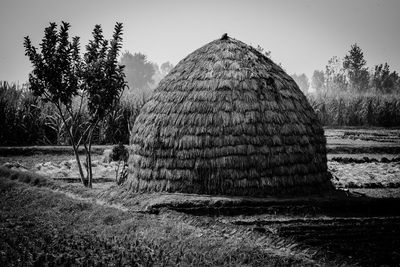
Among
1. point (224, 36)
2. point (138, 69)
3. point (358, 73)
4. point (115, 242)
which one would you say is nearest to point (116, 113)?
point (224, 36)

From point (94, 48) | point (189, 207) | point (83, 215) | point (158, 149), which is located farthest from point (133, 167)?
point (94, 48)

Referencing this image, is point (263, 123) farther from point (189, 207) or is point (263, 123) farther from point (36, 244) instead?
point (36, 244)

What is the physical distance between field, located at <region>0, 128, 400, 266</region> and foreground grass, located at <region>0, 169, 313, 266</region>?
→ 0.03 feet

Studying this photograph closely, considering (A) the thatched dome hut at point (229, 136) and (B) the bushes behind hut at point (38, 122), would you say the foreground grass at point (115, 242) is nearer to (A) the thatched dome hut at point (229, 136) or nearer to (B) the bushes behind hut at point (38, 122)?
(A) the thatched dome hut at point (229, 136)

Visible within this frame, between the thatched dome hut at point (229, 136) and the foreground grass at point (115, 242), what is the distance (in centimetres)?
101

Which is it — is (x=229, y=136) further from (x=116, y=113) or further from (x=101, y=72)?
(x=116, y=113)

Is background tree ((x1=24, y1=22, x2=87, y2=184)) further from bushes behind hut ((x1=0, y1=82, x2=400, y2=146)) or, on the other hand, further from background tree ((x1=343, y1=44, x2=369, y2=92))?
background tree ((x1=343, y1=44, x2=369, y2=92))

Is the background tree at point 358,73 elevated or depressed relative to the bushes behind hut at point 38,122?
elevated

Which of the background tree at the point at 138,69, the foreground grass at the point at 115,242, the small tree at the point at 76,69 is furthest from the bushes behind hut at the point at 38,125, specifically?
the background tree at the point at 138,69

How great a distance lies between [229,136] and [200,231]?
1756mm

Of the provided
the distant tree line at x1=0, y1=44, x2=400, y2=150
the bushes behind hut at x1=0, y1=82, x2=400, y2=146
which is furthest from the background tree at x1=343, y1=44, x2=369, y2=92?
the bushes behind hut at x1=0, y1=82, x2=400, y2=146

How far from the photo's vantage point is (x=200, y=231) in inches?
187

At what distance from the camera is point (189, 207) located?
532 centimetres

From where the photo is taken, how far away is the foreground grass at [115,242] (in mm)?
4090
